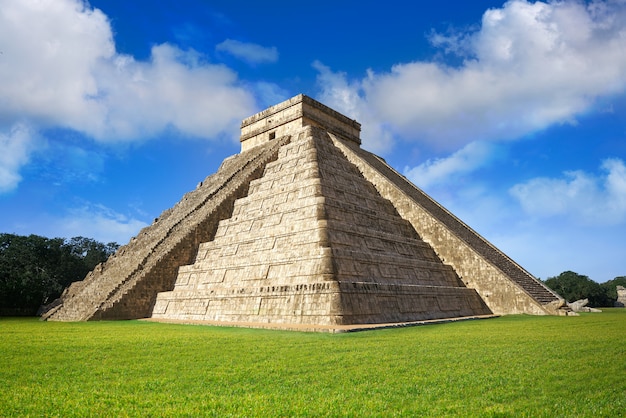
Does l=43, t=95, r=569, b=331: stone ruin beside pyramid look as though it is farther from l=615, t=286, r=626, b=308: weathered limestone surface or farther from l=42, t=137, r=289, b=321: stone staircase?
l=615, t=286, r=626, b=308: weathered limestone surface

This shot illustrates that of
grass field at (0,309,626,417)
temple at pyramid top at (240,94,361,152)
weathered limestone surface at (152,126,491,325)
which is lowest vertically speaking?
grass field at (0,309,626,417)

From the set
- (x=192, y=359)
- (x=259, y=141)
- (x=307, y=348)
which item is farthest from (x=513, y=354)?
(x=259, y=141)

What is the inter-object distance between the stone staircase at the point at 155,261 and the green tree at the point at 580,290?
31.6 meters

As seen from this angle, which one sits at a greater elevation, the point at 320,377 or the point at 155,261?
the point at 155,261

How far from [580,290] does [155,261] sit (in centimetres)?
3692

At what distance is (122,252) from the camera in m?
23.0

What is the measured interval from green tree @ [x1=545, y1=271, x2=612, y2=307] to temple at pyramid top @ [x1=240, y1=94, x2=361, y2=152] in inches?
989

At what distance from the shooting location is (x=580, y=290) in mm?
38844

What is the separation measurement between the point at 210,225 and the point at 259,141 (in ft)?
32.7

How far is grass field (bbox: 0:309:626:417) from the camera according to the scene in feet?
13.1

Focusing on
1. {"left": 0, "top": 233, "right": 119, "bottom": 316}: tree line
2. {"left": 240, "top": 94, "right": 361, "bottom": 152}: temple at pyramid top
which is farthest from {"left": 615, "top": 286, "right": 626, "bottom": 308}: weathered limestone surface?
{"left": 0, "top": 233, "right": 119, "bottom": 316}: tree line

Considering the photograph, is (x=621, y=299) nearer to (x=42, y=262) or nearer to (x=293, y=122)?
(x=293, y=122)

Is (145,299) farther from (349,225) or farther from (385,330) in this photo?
(385,330)

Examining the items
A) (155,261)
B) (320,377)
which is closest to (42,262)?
(155,261)
